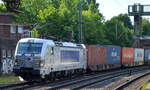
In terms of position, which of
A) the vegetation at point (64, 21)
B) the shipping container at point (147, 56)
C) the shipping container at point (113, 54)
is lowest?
the shipping container at point (147, 56)

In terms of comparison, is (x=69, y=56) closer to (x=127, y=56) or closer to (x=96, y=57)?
(x=96, y=57)

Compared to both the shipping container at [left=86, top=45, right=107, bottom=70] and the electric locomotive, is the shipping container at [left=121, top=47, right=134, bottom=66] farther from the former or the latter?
the electric locomotive

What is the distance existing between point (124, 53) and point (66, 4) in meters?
37.6

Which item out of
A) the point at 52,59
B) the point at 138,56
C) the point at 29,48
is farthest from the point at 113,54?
the point at 29,48

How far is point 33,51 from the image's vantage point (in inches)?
1083

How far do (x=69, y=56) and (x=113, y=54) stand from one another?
59.6ft

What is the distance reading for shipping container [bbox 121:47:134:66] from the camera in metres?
54.8

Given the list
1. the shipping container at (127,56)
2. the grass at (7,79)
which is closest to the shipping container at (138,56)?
the shipping container at (127,56)

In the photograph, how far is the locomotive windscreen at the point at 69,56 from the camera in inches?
1242

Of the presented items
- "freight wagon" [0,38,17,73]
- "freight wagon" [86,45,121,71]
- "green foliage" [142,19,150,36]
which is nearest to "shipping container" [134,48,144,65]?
"freight wagon" [86,45,121,71]

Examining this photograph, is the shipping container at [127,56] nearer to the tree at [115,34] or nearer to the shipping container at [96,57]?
the shipping container at [96,57]

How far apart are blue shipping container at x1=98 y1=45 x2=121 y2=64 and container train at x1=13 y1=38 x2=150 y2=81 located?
8.58ft

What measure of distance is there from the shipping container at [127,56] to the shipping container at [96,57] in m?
8.25

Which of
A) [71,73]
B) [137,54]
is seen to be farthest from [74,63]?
[137,54]
